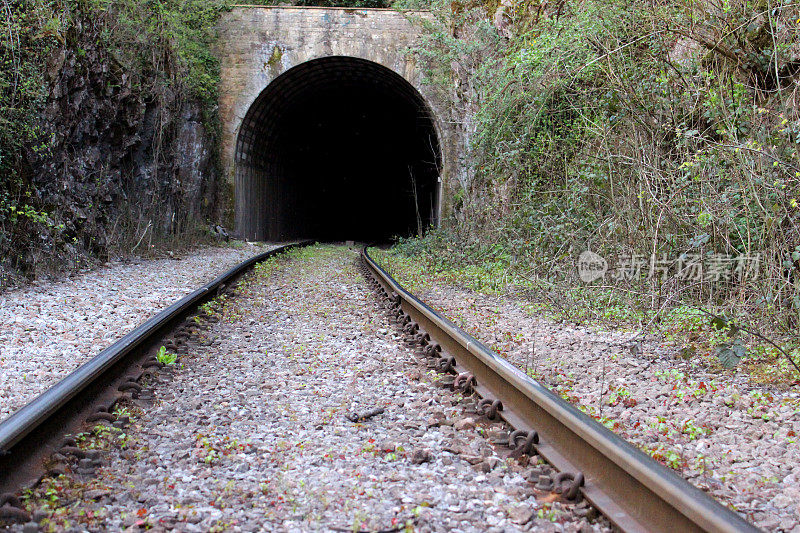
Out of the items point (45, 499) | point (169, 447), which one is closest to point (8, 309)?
point (169, 447)

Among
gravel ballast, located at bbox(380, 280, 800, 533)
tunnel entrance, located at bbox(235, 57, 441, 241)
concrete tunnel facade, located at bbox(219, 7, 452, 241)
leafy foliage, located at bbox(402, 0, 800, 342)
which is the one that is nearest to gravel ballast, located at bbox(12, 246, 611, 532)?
gravel ballast, located at bbox(380, 280, 800, 533)

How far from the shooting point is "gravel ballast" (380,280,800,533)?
7.20 ft

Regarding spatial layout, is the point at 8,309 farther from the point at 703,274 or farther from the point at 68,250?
the point at 703,274

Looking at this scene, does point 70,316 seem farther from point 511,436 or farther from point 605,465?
point 605,465

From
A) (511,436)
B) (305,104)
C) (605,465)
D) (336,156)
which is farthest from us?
(336,156)

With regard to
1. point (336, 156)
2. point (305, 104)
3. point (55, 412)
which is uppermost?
point (305, 104)

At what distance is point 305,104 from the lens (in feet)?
68.8

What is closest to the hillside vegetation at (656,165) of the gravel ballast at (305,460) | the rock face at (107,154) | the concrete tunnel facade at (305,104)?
the gravel ballast at (305,460)

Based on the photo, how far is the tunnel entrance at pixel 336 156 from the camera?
18156 mm

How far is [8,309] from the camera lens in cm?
514

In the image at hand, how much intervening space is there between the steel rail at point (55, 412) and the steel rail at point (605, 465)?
5.98 ft

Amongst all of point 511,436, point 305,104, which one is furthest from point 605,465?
point 305,104

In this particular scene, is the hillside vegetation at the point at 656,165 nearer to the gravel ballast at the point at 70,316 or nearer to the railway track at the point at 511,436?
the railway track at the point at 511,436

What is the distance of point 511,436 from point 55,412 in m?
1.81
